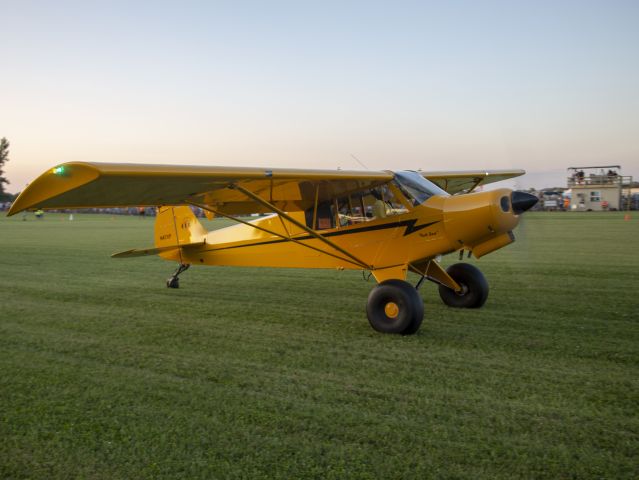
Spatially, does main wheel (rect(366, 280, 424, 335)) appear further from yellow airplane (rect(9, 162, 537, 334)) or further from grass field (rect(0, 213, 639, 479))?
grass field (rect(0, 213, 639, 479))

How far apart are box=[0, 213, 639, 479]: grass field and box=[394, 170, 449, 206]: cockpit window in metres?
1.42

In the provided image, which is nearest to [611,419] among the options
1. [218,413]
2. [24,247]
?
[218,413]

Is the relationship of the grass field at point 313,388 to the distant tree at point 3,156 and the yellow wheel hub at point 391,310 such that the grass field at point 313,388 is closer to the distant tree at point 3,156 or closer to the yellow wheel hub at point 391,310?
the yellow wheel hub at point 391,310

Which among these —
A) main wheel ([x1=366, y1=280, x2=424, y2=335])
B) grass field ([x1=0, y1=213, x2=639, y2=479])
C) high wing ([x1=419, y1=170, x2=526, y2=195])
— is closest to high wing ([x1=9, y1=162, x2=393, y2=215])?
main wheel ([x1=366, y1=280, x2=424, y2=335])

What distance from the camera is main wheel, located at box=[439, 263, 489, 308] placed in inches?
308

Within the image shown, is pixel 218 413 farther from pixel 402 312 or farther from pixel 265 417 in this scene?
pixel 402 312

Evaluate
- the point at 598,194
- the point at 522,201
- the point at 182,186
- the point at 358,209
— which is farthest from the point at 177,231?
the point at 598,194

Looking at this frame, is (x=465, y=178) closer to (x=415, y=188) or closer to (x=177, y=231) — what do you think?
(x=415, y=188)

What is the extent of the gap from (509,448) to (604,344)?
9.97 ft

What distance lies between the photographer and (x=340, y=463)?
3193 millimetres

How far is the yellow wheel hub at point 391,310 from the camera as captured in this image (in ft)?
21.1

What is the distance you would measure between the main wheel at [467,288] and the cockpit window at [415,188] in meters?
1.35

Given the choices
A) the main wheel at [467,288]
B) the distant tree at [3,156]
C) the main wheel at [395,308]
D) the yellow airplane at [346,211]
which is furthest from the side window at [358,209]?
the distant tree at [3,156]

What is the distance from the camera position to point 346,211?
25.4 ft
